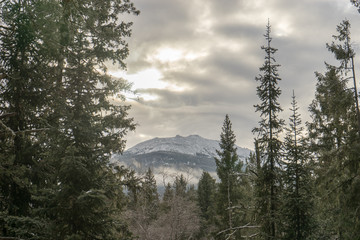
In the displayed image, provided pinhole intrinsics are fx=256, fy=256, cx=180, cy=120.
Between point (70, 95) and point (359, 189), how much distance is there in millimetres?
11100

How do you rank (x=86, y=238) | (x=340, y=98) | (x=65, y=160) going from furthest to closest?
(x=340, y=98)
(x=86, y=238)
(x=65, y=160)

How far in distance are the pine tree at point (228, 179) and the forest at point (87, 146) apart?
1197 cm

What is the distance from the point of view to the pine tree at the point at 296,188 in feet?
40.5

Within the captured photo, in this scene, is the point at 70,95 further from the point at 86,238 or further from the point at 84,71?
the point at 86,238

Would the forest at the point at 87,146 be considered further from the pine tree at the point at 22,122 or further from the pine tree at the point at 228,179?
the pine tree at the point at 228,179

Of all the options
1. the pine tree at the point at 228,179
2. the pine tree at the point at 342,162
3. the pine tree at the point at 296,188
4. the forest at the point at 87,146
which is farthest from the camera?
the pine tree at the point at 228,179

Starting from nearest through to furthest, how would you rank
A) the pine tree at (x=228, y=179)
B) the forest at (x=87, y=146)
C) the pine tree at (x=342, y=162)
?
the forest at (x=87, y=146), the pine tree at (x=342, y=162), the pine tree at (x=228, y=179)

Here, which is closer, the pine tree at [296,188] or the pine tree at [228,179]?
the pine tree at [296,188]

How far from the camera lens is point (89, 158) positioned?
353 inches

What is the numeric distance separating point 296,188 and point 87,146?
33.5 ft

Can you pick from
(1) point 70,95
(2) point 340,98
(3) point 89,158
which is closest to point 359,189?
(2) point 340,98

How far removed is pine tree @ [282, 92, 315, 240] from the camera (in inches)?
487

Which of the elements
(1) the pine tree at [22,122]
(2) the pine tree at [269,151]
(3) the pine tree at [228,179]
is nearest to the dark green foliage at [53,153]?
(1) the pine tree at [22,122]

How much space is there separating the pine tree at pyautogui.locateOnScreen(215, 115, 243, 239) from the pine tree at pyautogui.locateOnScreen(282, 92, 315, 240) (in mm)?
11841
